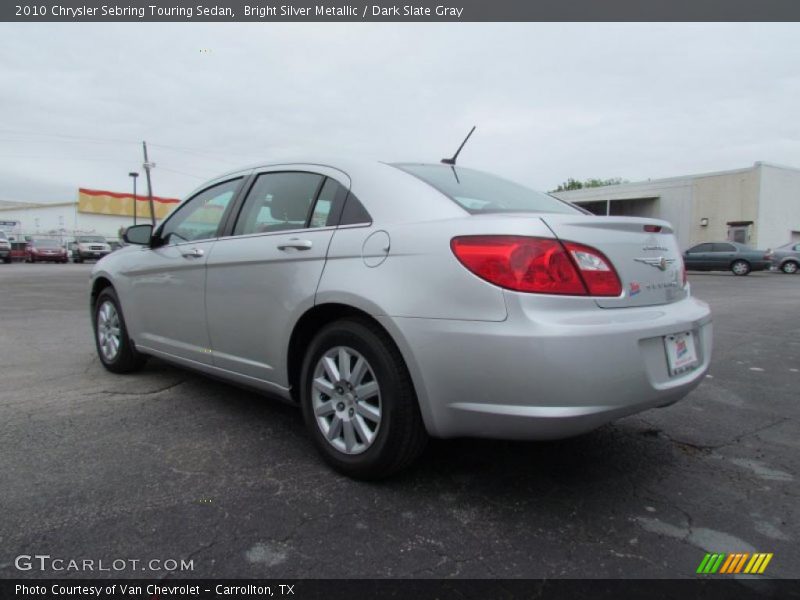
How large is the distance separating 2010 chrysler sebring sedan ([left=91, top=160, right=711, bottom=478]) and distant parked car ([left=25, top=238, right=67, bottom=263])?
34.3 metres

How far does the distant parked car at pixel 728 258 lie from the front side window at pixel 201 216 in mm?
22970

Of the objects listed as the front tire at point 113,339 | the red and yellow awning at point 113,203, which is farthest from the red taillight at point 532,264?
the red and yellow awning at point 113,203

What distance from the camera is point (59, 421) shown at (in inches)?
136

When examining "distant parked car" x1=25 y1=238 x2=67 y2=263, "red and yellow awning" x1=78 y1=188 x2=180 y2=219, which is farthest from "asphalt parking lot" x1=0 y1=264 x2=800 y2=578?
"red and yellow awning" x1=78 y1=188 x2=180 y2=219

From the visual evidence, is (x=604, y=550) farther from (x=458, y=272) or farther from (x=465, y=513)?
(x=458, y=272)

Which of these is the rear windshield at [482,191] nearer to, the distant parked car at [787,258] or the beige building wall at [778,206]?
the distant parked car at [787,258]

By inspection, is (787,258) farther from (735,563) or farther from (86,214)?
(86,214)

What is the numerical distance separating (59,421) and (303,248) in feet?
6.46

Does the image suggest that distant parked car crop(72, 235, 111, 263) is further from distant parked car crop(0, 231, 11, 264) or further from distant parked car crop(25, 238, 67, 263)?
distant parked car crop(0, 231, 11, 264)

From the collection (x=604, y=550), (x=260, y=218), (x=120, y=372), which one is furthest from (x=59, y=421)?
(x=604, y=550)

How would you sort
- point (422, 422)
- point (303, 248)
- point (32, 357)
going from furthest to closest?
point (32, 357) → point (303, 248) → point (422, 422)

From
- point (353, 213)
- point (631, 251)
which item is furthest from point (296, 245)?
point (631, 251)

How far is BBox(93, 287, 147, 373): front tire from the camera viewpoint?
452 cm

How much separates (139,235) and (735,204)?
99.4 feet
